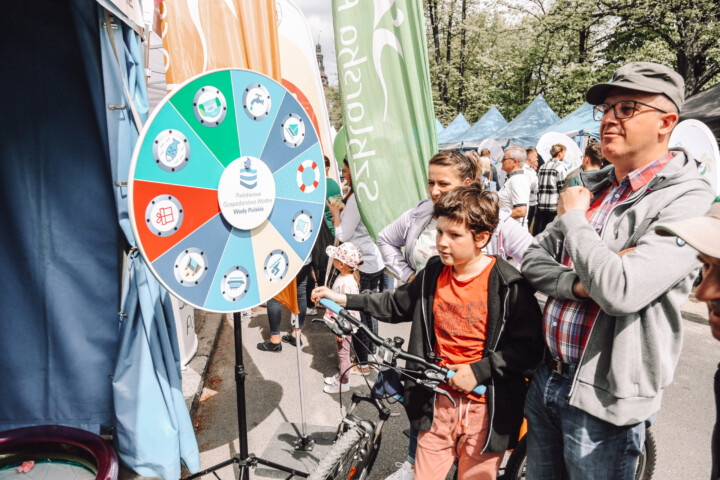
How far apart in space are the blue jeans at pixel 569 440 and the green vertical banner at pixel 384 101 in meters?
1.69

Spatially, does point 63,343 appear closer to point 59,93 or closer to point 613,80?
point 59,93

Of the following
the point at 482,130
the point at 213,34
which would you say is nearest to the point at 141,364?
the point at 213,34

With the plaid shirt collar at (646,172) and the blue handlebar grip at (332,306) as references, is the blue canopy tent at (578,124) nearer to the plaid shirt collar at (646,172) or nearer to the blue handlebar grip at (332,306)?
the plaid shirt collar at (646,172)

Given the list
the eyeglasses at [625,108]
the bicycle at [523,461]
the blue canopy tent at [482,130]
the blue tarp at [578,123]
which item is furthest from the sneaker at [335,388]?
the blue canopy tent at [482,130]

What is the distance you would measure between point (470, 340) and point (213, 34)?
2.42m

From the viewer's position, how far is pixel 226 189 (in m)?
2.02

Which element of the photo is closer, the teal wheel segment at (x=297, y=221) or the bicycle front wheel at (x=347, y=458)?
the bicycle front wheel at (x=347, y=458)

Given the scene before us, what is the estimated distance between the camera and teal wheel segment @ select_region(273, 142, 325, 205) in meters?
2.30

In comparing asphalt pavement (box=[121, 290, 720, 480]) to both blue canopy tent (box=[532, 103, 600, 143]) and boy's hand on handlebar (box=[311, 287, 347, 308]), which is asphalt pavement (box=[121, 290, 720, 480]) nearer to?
boy's hand on handlebar (box=[311, 287, 347, 308])

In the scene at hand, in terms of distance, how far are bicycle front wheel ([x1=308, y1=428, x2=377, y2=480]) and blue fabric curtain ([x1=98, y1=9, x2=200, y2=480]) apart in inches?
41.3

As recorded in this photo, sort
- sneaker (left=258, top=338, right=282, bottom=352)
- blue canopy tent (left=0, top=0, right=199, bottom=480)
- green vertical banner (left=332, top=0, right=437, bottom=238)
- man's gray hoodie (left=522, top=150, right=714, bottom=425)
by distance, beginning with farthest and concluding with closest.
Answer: sneaker (left=258, top=338, right=282, bottom=352)
green vertical banner (left=332, top=0, right=437, bottom=238)
blue canopy tent (left=0, top=0, right=199, bottom=480)
man's gray hoodie (left=522, top=150, right=714, bottom=425)

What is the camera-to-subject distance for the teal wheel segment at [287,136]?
2.23m

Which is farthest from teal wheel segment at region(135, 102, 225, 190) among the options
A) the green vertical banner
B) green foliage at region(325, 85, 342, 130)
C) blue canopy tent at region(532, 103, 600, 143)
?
green foliage at region(325, 85, 342, 130)

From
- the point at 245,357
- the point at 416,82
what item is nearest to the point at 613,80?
the point at 416,82
